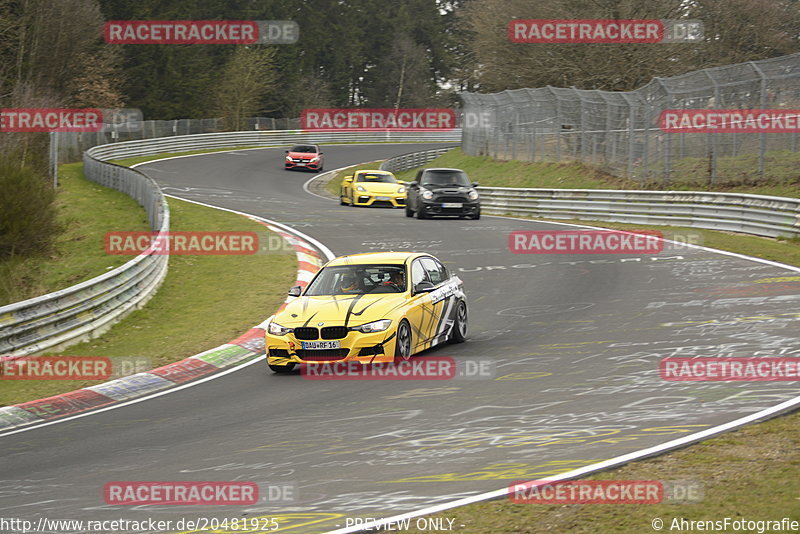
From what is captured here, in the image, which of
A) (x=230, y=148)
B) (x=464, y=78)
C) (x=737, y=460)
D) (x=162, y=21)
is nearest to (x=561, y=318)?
(x=737, y=460)

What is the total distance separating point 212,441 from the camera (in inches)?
366

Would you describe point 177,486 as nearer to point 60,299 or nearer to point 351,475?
point 351,475

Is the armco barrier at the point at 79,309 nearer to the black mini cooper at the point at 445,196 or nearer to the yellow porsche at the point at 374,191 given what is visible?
the black mini cooper at the point at 445,196

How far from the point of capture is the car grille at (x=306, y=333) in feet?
40.3

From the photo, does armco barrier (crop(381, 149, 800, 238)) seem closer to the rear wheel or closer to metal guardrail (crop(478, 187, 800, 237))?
metal guardrail (crop(478, 187, 800, 237))

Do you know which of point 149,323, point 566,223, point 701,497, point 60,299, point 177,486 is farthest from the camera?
point 566,223

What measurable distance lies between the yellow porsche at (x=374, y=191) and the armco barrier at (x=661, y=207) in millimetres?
2895

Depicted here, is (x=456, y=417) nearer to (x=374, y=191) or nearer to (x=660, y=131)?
(x=660, y=131)

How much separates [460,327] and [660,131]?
1886 cm

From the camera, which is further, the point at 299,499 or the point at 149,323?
the point at 149,323

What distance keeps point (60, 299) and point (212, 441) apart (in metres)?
6.59

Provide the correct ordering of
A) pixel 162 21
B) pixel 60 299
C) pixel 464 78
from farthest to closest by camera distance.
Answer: pixel 162 21, pixel 464 78, pixel 60 299

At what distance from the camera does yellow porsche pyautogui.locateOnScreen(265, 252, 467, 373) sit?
40.1ft

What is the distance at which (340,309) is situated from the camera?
12.6m
